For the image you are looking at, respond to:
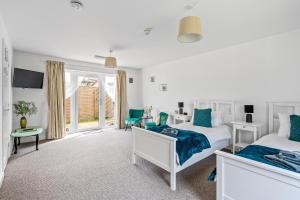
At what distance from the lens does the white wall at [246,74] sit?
2830 mm

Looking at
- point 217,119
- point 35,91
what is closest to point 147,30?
point 217,119

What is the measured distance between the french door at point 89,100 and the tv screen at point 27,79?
2.61 feet

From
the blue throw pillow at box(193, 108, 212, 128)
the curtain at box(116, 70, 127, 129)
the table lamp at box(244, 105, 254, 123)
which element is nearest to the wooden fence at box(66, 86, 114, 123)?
the curtain at box(116, 70, 127, 129)

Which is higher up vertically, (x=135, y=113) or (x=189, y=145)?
(x=135, y=113)

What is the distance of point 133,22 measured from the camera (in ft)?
8.00

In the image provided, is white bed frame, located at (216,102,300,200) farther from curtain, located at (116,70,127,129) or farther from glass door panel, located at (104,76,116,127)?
glass door panel, located at (104,76,116,127)

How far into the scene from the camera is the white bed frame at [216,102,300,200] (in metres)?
1.23

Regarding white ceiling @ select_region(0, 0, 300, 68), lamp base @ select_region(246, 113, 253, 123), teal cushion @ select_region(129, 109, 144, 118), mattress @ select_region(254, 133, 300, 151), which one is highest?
white ceiling @ select_region(0, 0, 300, 68)

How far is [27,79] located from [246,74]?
5421 millimetres

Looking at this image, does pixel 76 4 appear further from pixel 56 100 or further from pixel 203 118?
pixel 56 100

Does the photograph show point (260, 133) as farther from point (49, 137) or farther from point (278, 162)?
point (49, 137)

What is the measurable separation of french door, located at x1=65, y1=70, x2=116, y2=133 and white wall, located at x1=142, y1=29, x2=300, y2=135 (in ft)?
8.33

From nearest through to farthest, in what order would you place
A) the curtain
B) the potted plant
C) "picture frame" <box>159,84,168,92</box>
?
the potted plant < "picture frame" <box>159,84,168,92</box> < the curtain

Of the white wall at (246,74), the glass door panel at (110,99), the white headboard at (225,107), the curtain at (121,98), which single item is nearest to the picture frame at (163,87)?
the white wall at (246,74)
